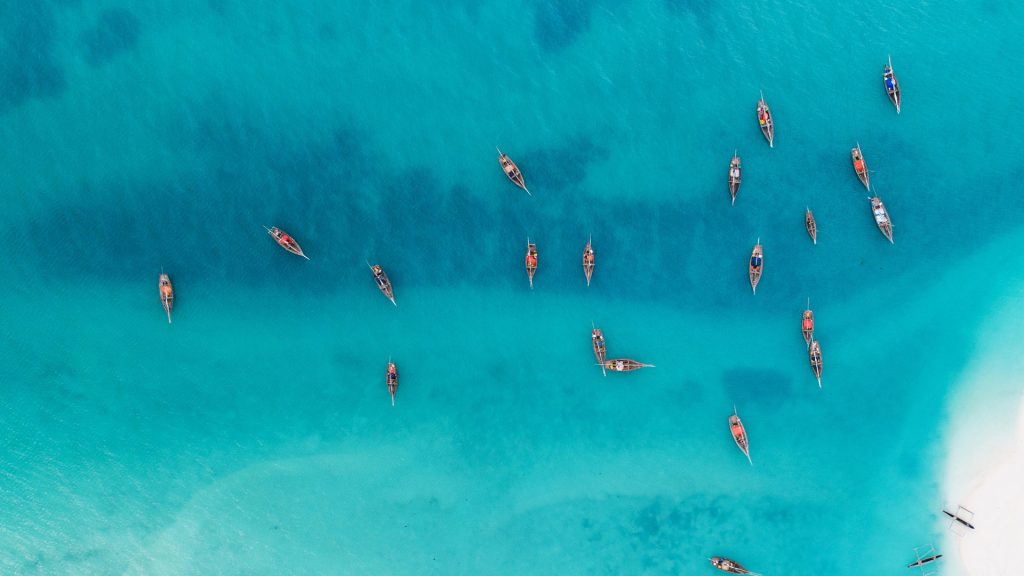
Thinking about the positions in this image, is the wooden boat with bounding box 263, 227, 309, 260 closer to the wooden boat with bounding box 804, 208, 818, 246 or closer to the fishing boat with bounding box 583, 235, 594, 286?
the fishing boat with bounding box 583, 235, 594, 286

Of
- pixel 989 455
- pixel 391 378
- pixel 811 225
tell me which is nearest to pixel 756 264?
pixel 811 225

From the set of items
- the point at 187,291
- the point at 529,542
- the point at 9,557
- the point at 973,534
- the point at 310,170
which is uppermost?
the point at 310,170

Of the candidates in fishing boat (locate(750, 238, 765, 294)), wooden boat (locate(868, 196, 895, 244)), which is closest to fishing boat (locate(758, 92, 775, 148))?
fishing boat (locate(750, 238, 765, 294))

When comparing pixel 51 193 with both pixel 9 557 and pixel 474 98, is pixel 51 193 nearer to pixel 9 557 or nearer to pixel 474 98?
pixel 9 557

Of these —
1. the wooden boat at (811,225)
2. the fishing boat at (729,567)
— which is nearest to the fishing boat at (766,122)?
the wooden boat at (811,225)

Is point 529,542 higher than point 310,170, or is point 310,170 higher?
point 310,170

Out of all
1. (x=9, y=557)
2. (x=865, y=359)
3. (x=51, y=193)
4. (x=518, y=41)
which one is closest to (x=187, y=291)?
(x=51, y=193)

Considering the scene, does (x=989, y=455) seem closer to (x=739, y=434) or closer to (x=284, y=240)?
(x=739, y=434)
